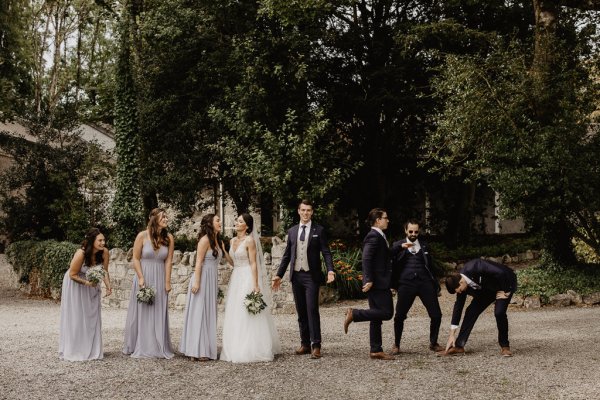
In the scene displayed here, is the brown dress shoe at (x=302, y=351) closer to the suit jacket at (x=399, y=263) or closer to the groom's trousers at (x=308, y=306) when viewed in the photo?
the groom's trousers at (x=308, y=306)

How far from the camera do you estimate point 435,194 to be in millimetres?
30078

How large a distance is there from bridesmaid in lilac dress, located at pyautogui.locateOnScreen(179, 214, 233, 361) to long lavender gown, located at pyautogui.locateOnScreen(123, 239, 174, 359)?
0.32 m

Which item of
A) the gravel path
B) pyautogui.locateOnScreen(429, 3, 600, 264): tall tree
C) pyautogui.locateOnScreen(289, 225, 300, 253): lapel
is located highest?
pyautogui.locateOnScreen(429, 3, 600, 264): tall tree

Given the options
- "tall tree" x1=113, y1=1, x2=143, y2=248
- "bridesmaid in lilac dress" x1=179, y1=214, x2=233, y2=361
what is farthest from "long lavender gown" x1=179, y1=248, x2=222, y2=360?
"tall tree" x1=113, y1=1, x2=143, y2=248

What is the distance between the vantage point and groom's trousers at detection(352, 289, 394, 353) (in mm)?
9992

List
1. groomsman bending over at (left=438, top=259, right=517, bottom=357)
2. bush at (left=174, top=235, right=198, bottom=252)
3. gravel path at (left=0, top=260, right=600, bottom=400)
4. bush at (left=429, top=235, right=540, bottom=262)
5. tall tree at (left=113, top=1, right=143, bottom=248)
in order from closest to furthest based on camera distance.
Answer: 1. gravel path at (left=0, top=260, right=600, bottom=400)
2. groomsman bending over at (left=438, top=259, right=517, bottom=357)
3. tall tree at (left=113, top=1, right=143, bottom=248)
4. bush at (left=174, top=235, right=198, bottom=252)
5. bush at (left=429, top=235, right=540, bottom=262)

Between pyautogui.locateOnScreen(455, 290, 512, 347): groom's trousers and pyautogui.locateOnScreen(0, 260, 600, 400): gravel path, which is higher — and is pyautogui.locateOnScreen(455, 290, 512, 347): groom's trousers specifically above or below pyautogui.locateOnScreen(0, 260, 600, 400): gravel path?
above

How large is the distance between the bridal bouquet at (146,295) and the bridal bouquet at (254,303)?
1315mm

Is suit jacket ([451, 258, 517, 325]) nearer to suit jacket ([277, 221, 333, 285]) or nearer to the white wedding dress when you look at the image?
suit jacket ([277, 221, 333, 285])

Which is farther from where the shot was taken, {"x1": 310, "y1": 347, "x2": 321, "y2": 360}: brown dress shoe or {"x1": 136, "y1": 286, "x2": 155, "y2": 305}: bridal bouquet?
{"x1": 136, "y1": 286, "x2": 155, "y2": 305}: bridal bouquet

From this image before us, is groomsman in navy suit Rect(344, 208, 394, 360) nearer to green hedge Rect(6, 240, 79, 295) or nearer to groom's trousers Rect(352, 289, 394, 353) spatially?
groom's trousers Rect(352, 289, 394, 353)

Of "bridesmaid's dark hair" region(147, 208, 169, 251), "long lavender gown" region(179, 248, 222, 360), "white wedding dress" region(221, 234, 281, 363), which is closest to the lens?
"white wedding dress" region(221, 234, 281, 363)

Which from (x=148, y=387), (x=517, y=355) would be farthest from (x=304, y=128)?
(x=148, y=387)

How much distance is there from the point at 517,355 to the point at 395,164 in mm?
16863
